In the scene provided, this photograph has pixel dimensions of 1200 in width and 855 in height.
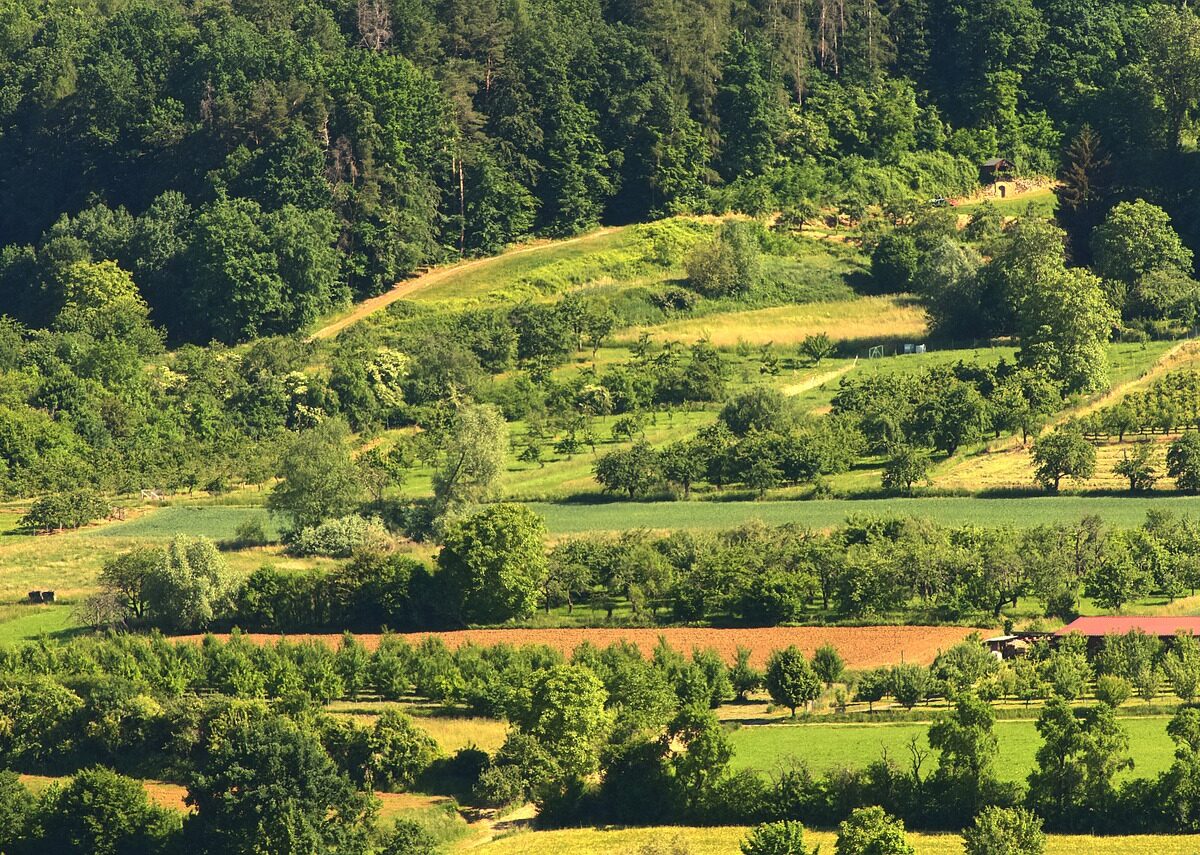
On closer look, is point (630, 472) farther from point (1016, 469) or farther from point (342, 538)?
point (1016, 469)

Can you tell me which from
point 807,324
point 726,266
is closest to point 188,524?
point 807,324

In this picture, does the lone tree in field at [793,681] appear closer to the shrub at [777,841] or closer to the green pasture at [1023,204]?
the shrub at [777,841]

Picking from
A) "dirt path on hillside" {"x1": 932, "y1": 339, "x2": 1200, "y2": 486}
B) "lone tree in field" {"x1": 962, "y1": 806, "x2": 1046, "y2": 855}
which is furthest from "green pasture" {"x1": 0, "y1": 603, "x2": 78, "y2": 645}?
"lone tree in field" {"x1": 962, "y1": 806, "x2": 1046, "y2": 855}

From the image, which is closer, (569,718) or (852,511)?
(569,718)

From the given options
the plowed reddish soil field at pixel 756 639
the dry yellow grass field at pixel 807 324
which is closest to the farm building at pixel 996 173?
the dry yellow grass field at pixel 807 324

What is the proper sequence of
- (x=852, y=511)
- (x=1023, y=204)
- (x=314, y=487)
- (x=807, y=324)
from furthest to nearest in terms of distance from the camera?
(x=1023, y=204), (x=807, y=324), (x=314, y=487), (x=852, y=511)

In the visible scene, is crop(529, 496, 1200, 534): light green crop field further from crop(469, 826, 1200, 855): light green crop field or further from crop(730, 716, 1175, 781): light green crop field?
crop(469, 826, 1200, 855): light green crop field
